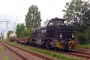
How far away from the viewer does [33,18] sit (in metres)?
80.4

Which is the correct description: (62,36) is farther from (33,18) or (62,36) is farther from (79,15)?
(33,18)

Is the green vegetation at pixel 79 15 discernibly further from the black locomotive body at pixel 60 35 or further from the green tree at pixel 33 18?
the green tree at pixel 33 18

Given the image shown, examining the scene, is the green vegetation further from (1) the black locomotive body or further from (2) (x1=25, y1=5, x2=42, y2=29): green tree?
(2) (x1=25, y1=5, x2=42, y2=29): green tree

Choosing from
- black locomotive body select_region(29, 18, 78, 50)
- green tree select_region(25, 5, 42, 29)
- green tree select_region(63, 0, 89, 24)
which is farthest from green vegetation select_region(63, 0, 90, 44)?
green tree select_region(25, 5, 42, 29)

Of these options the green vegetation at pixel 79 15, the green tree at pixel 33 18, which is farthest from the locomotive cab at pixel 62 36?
the green tree at pixel 33 18

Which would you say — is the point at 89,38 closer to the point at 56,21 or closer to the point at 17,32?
the point at 56,21

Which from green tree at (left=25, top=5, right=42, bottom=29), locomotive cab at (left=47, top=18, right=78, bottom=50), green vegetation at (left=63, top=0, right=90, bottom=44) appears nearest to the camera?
locomotive cab at (left=47, top=18, right=78, bottom=50)

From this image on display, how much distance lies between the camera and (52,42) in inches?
896

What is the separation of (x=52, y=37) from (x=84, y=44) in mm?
9318

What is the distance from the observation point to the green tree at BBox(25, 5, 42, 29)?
7644cm

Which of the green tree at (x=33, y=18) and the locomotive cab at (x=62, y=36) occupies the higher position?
the green tree at (x=33, y=18)

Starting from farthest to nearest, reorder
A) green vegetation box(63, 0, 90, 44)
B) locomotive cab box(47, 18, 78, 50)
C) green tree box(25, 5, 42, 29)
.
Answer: green tree box(25, 5, 42, 29) < green vegetation box(63, 0, 90, 44) < locomotive cab box(47, 18, 78, 50)

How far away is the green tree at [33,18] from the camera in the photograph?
76444 mm

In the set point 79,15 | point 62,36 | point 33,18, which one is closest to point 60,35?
point 62,36
